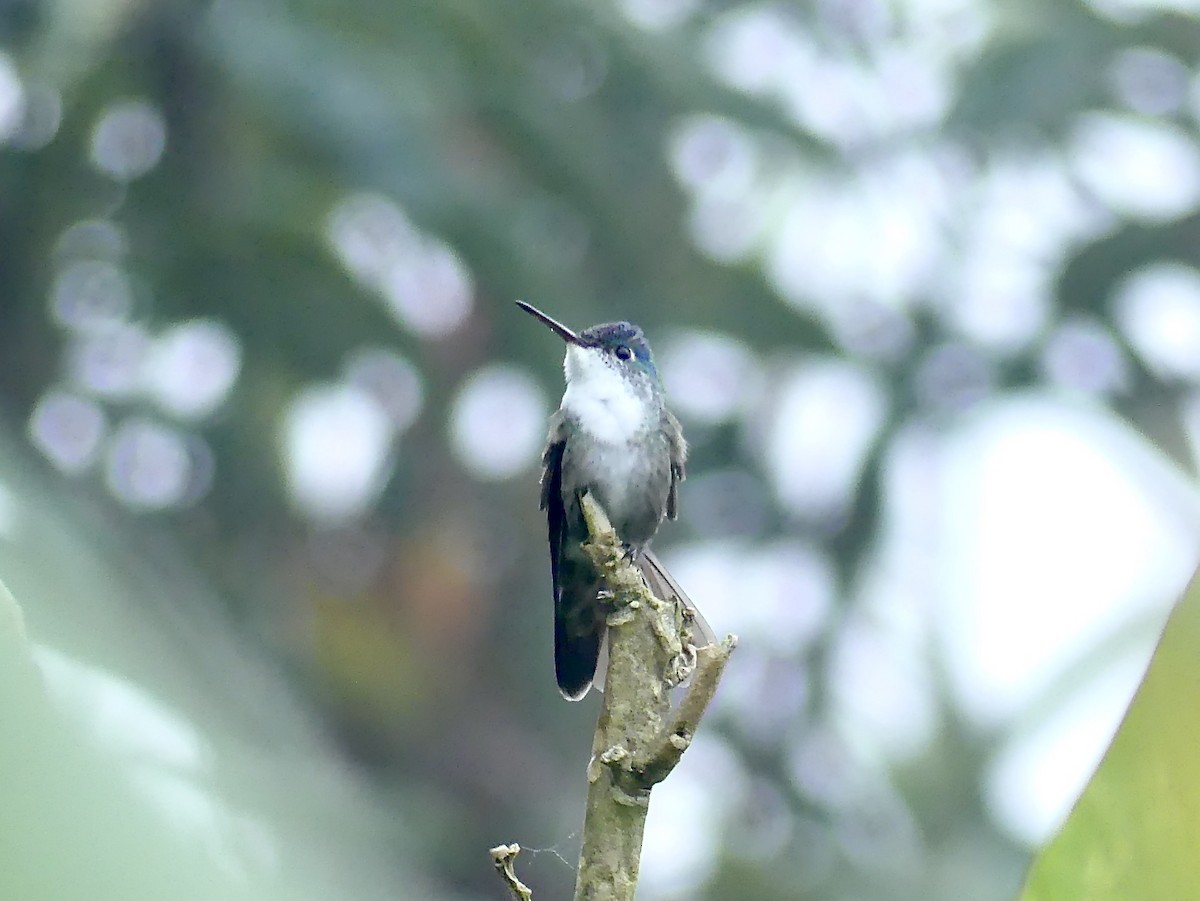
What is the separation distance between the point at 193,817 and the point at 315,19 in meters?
3.99

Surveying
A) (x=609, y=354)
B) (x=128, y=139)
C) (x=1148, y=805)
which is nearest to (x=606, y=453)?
(x=609, y=354)

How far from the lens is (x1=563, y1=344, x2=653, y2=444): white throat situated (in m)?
2.93

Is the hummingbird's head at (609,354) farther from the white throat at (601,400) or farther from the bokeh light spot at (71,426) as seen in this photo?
the bokeh light spot at (71,426)

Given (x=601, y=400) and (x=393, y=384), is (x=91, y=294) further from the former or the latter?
(x=601, y=400)

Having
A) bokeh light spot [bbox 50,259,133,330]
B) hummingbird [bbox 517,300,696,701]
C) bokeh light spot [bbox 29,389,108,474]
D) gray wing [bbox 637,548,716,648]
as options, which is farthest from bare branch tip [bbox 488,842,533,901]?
bokeh light spot [bbox 50,259,133,330]

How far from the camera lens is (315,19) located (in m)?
4.36

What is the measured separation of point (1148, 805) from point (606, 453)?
7.23 ft

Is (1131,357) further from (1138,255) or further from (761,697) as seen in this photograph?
(761,697)

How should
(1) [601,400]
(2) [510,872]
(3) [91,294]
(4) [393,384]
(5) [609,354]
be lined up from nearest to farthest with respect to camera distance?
1. (2) [510,872]
2. (1) [601,400]
3. (5) [609,354]
4. (3) [91,294]
5. (4) [393,384]

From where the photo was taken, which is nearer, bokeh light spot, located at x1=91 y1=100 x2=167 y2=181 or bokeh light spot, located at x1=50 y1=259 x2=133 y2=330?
bokeh light spot, located at x1=50 y1=259 x2=133 y2=330

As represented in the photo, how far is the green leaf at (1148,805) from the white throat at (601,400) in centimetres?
218

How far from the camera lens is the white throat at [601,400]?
2.93 m

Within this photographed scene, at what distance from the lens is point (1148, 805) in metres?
0.71

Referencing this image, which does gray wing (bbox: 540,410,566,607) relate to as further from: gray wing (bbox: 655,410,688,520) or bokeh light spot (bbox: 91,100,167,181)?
bokeh light spot (bbox: 91,100,167,181)
